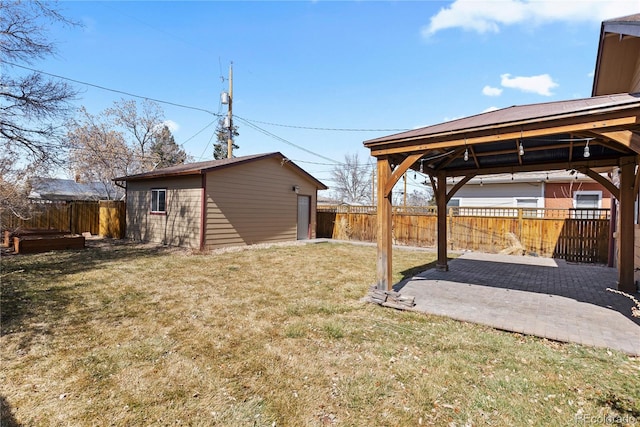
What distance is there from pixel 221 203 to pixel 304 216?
4.74 meters

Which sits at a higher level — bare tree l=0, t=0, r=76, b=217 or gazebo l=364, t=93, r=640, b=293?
bare tree l=0, t=0, r=76, b=217

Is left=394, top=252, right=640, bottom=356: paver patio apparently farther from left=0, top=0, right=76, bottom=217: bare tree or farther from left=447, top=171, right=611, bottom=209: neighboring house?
left=0, top=0, right=76, bottom=217: bare tree

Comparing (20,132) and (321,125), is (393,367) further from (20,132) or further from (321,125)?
(321,125)

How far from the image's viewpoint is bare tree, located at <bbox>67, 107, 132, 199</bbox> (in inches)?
827

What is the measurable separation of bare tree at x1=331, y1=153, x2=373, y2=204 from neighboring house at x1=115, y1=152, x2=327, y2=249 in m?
24.3

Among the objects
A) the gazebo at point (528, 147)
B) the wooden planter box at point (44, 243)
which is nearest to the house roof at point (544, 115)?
the gazebo at point (528, 147)

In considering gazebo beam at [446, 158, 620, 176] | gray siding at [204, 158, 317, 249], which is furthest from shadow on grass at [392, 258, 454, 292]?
gray siding at [204, 158, 317, 249]

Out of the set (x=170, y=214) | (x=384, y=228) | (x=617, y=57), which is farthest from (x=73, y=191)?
(x=617, y=57)

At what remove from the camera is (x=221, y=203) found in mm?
10508

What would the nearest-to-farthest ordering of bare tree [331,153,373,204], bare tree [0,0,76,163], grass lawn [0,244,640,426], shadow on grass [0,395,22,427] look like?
shadow on grass [0,395,22,427]
grass lawn [0,244,640,426]
bare tree [0,0,76,163]
bare tree [331,153,373,204]

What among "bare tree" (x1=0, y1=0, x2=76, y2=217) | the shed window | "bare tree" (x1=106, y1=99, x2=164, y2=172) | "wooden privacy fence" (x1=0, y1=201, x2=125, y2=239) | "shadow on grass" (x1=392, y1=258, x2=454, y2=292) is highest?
"bare tree" (x1=106, y1=99, x2=164, y2=172)

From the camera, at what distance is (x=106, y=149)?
21.9 m

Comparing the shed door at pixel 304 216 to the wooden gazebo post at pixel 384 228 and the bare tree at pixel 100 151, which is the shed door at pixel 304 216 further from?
the bare tree at pixel 100 151

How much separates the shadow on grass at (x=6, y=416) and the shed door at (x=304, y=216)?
39.0 feet
